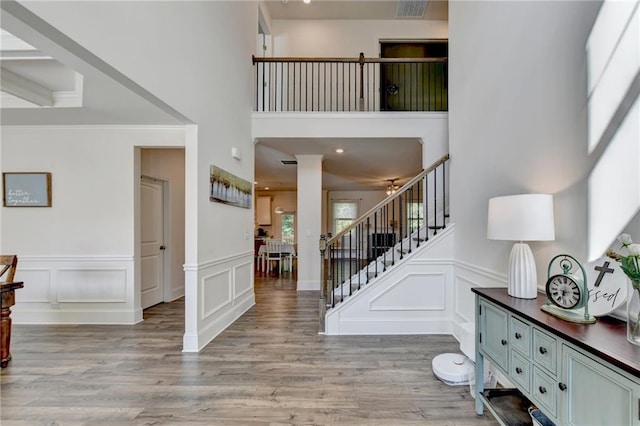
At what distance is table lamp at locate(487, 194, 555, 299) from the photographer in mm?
1771

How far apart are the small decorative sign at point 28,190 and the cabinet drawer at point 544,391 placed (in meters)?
5.17

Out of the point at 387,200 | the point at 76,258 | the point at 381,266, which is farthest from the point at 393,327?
the point at 76,258

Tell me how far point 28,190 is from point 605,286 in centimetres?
562

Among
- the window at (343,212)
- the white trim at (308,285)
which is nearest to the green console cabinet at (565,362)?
the white trim at (308,285)

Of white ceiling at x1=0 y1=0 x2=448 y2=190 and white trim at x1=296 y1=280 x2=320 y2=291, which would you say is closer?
white ceiling at x1=0 y1=0 x2=448 y2=190

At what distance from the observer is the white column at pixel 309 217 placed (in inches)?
235

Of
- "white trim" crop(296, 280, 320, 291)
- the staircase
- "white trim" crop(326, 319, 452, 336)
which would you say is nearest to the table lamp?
the staircase

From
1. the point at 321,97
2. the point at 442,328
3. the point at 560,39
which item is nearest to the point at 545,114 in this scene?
the point at 560,39

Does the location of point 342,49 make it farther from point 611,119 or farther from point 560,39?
point 611,119

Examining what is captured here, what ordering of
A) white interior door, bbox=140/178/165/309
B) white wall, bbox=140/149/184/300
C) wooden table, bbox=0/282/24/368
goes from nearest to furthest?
1. wooden table, bbox=0/282/24/368
2. white interior door, bbox=140/178/165/309
3. white wall, bbox=140/149/184/300

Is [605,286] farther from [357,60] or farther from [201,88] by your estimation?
[357,60]

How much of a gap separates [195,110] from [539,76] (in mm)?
2935

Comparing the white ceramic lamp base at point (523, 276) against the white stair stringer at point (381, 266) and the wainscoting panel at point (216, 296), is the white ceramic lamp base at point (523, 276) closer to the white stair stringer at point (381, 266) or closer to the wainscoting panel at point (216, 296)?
the white stair stringer at point (381, 266)

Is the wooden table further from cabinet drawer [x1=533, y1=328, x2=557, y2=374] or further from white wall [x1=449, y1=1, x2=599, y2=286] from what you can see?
white wall [x1=449, y1=1, x2=599, y2=286]
